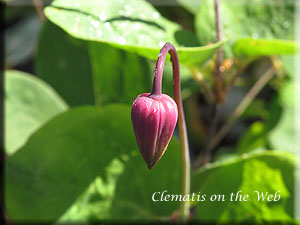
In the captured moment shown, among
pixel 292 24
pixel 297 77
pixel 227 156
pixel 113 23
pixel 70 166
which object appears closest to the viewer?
pixel 113 23

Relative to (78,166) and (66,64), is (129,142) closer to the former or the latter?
(78,166)

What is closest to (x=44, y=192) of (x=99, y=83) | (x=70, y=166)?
(x=70, y=166)

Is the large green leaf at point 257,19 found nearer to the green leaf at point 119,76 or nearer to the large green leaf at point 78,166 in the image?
the green leaf at point 119,76

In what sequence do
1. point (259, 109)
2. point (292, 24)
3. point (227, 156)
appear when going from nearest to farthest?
point (292, 24)
point (227, 156)
point (259, 109)

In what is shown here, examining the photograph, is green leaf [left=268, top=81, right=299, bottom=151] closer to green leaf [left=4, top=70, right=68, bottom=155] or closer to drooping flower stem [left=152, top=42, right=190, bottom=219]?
drooping flower stem [left=152, top=42, right=190, bottom=219]

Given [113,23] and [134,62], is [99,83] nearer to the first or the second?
[134,62]

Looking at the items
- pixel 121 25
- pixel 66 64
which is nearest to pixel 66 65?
pixel 66 64

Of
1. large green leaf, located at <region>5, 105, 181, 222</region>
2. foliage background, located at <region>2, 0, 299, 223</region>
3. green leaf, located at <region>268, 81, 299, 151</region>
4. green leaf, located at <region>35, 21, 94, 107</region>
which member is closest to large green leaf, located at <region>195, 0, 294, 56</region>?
foliage background, located at <region>2, 0, 299, 223</region>

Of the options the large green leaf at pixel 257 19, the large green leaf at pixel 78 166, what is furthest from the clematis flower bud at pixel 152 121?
the large green leaf at pixel 257 19
